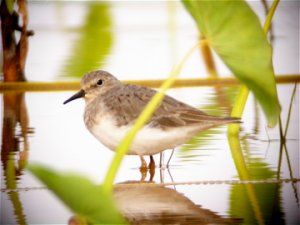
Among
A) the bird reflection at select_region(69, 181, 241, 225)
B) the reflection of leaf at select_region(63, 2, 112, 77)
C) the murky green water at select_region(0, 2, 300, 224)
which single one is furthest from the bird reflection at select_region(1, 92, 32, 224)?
the reflection of leaf at select_region(63, 2, 112, 77)

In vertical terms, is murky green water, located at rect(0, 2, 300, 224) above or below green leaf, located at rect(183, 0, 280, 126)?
below

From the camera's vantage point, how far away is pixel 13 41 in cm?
226

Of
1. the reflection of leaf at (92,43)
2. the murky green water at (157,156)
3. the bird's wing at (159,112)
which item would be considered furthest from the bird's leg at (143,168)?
the reflection of leaf at (92,43)

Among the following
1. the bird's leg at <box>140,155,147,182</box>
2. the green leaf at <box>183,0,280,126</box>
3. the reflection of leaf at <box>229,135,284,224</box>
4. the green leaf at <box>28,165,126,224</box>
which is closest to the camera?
the green leaf at <box>28,165,126,224</box>

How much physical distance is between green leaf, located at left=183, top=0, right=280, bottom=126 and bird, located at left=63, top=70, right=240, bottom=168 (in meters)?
0.25

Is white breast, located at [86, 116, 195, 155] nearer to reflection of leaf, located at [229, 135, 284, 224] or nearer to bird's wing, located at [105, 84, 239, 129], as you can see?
bird's wing, located at [105, 84, 239, 129]

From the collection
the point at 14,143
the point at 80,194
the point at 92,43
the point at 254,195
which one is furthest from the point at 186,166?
the point at 92,43

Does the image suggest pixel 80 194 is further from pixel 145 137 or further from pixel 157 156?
pixel 157 156

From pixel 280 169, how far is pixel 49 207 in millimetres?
525

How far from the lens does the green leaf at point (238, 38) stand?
1.27 metres

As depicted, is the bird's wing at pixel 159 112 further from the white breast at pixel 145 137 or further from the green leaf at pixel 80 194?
the green leaf at pixel 80 194

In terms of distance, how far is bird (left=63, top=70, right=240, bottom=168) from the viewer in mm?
1582

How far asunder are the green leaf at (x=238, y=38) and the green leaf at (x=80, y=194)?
366mm

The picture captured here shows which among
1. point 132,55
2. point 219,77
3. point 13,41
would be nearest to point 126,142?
point 13,41
